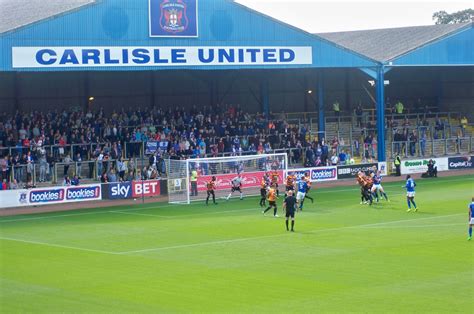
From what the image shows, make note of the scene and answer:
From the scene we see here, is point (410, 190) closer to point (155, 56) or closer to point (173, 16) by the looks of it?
point (155, 56)

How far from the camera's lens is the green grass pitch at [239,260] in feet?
87.0

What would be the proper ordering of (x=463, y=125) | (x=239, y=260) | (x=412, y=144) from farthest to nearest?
(x=463, y=125) < (x=412, y=144) < (x=239, y=260)

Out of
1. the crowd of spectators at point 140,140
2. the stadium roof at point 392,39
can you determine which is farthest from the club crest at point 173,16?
the stadium roof at point 392,39

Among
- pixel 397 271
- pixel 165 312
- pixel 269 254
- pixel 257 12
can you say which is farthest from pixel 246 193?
pixel 165 312

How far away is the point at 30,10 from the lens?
6088 cm

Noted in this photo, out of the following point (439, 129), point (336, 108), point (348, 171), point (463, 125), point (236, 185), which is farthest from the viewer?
point (463, 125)

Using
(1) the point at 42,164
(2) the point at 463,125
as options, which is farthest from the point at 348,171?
(1) the point at 42,164

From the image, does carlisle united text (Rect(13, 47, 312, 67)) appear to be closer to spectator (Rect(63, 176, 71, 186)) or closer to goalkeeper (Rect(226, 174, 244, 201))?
spectator (Rect(63, 176, 71, 186))

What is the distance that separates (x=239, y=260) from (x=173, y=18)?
27901 mm

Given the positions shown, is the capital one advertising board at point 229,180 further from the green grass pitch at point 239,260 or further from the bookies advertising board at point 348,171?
the bookies advertising board at point 348,171

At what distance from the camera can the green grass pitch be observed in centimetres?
2653

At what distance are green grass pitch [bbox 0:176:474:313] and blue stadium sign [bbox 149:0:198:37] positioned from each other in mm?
12348

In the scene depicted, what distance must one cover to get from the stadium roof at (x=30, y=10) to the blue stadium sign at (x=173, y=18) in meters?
3.95

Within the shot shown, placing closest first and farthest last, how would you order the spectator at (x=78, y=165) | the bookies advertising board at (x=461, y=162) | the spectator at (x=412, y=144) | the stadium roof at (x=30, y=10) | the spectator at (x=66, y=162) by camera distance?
the stadium roof at (x=30, y=10) < the spectator at (x=66, y=162) < the spectator at (x=78, y=165) < the bookies advertising board at (x=461, y=162) < the spectator at (x=412, y=144)
